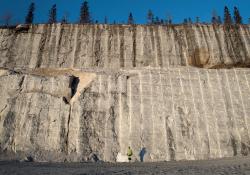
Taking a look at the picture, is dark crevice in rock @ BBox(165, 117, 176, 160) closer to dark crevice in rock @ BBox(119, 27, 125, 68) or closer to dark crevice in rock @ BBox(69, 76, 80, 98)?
dark crevice in rock @ BBox(69, 76, 80, 98)

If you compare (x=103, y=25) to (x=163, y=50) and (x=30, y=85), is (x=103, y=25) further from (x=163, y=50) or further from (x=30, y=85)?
(x=30, y=85)

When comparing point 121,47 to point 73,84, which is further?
point 121,47

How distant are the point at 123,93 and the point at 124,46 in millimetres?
5359

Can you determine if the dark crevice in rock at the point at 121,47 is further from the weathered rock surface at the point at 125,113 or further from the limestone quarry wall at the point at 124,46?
the weathered rock surface at the point at 125,113

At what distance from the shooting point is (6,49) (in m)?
24.4

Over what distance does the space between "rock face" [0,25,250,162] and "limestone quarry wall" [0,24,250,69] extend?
0.07 meters

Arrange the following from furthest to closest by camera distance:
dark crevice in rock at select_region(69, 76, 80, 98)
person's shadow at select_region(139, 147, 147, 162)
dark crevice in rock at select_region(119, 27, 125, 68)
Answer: dark crevice in rock at select_region(119, 27, 125, 68) < dark crevice in rock at select_region(69, 76, 80, 98) < person's shadow at select_region(139, 147, 147, 162)

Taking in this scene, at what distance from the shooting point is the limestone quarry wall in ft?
77.9

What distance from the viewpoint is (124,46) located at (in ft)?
80.5

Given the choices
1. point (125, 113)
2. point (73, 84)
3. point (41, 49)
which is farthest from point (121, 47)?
point (125, 113)

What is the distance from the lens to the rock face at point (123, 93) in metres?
18.1

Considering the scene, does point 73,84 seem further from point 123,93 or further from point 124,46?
point 124,46

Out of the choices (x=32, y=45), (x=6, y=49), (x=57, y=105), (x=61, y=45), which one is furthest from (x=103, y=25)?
(x=57, y=105)

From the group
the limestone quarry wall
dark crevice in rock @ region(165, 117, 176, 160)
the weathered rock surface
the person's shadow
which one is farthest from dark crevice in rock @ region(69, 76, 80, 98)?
dark crevice in rock @ region(165, 117, 176, 160)
